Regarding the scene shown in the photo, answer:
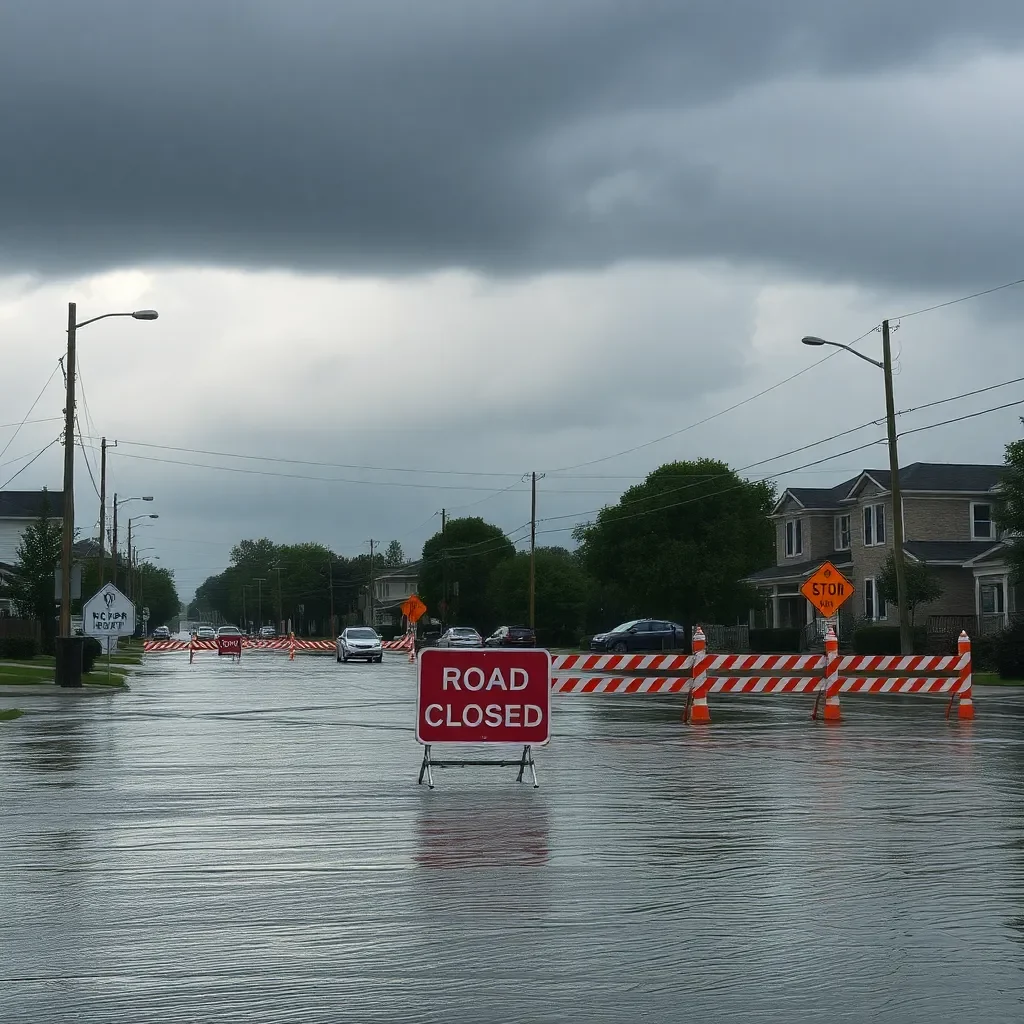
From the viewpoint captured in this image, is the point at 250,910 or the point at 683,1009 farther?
the point at 250,910

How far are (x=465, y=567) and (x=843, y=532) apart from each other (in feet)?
199

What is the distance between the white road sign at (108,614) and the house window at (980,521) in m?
45.3

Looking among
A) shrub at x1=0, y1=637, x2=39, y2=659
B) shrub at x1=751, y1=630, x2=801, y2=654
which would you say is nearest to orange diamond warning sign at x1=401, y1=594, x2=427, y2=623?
shrub at x1=0, y1=637, x2=39, y2=659

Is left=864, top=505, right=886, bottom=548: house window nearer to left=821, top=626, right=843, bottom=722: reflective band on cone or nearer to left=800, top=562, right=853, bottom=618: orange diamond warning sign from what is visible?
left=800, top=562, right=853, bottom=618: orange diamond warning sign

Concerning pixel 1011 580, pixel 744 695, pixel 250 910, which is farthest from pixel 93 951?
pixel 1011 580

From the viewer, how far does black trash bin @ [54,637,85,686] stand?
38.4 m

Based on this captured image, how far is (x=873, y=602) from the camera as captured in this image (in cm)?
7456

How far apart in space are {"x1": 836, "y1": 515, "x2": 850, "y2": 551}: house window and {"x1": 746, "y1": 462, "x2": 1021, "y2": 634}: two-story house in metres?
0.05

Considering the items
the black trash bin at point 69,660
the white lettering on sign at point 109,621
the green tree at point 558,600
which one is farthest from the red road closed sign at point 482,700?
the green tree at point 558,600

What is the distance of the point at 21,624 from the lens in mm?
63750

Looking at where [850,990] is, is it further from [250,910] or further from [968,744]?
[968,744]

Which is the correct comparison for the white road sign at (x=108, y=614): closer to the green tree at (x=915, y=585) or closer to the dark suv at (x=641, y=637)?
the green tree at (x=915, y=585)

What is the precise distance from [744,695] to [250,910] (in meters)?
32.6

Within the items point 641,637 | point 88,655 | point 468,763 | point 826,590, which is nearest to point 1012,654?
point 826,590
